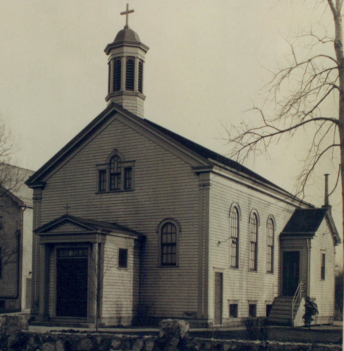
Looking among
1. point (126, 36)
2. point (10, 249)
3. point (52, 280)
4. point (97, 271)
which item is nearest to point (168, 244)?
point (97, 271)

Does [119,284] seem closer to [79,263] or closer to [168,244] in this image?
[79,263]

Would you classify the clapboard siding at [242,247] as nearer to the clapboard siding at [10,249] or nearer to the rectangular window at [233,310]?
the rectangular window at [233,310]

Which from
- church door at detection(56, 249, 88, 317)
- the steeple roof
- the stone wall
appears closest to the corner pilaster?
church door at detection(56, 249, 88, 317)

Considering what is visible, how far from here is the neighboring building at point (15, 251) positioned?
4106cm

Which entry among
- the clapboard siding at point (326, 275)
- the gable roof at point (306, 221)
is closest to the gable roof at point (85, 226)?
the gable roof at point (306, 221)

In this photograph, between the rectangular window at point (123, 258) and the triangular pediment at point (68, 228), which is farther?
the rectangular window at point (123, 258)

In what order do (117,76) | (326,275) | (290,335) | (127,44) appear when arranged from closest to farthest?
(290,335) → (127,44) → (117,76) → (326,275)

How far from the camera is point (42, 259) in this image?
1064 inches

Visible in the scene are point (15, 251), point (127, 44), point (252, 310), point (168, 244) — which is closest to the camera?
point (168, 244)

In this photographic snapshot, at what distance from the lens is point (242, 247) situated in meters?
30.0

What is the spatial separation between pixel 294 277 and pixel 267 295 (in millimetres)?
2457

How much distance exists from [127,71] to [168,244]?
9.09 metres

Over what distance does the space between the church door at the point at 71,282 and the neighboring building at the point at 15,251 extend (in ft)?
49.7

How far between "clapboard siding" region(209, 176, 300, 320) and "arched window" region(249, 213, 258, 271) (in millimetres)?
288
